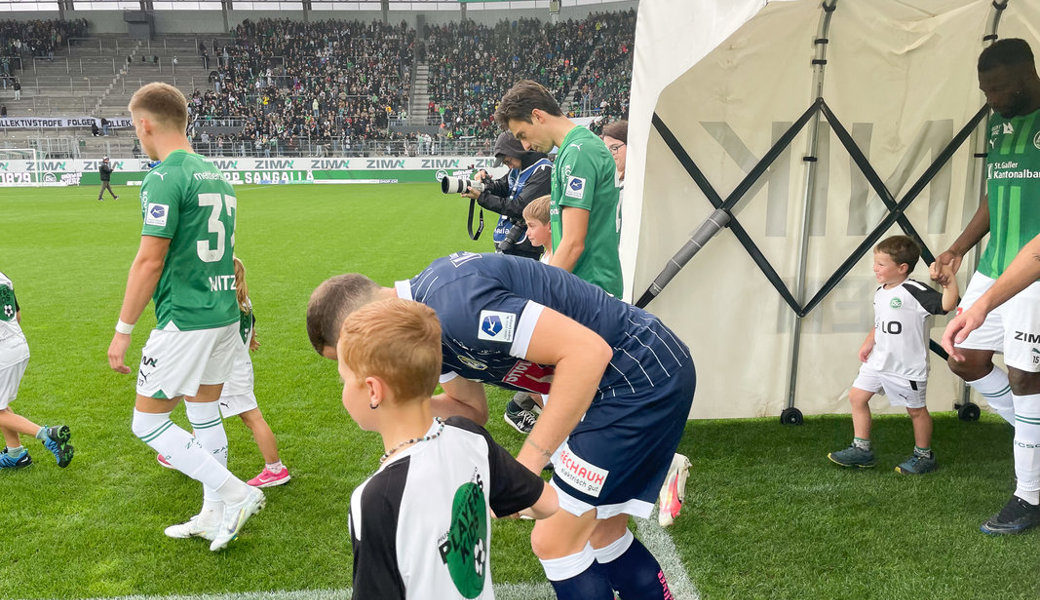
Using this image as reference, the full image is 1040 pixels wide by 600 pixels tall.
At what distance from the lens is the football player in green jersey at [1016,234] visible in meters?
3.39

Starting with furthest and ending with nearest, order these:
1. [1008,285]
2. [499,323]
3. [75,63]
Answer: [75,63] → [1008,285] → [499,323]

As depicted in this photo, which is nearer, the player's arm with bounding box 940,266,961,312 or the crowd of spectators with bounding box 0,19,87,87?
the player's arm with bounding box 940,266,961,312

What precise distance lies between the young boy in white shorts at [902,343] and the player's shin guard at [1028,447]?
68 cm

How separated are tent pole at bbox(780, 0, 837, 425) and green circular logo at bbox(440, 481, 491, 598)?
3.68 m

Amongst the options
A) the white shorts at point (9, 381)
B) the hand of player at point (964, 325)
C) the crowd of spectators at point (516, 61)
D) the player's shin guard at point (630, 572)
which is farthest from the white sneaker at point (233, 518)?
the crowd of spectators at point (516, 61)

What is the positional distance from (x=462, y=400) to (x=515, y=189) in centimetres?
329

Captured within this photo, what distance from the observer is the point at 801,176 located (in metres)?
4.69

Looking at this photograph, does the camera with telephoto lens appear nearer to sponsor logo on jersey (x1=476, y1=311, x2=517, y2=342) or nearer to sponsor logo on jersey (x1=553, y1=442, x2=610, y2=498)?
sponsor logo on jersey (x1=553, y1=442, x2=610, y2=498)

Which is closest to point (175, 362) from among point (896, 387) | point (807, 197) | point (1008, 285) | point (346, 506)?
point (346, 506)

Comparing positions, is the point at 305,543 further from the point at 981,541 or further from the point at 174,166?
the point at 981,541

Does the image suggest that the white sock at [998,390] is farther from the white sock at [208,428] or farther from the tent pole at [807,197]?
the white sock at [208,428]

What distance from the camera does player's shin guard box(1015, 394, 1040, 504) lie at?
3.48 metres

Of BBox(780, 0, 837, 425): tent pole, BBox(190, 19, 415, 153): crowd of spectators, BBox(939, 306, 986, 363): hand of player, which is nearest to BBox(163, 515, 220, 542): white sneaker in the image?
BBox(939, 306, 986, 363): hand of player

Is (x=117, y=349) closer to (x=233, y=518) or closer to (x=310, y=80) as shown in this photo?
(x=233, y=518)
